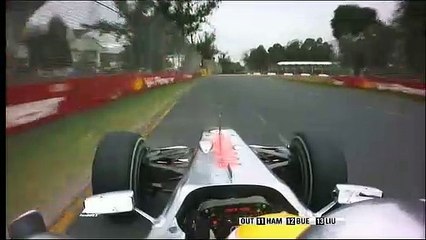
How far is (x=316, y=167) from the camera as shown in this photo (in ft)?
6.23

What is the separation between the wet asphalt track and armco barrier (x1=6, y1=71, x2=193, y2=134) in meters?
0.11

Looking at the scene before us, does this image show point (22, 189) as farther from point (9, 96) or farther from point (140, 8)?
point (140, 8)

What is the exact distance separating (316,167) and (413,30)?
1.53ft

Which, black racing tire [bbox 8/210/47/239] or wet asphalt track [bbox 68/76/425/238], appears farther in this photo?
wet asphalt track [bbox 68/76/425/238]

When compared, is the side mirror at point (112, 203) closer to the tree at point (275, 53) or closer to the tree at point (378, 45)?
the tree at point (275, 53)

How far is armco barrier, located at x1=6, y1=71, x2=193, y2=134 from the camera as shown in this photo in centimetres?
169

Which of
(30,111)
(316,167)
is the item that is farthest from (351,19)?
(30,111)

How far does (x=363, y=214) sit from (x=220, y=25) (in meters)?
0.65

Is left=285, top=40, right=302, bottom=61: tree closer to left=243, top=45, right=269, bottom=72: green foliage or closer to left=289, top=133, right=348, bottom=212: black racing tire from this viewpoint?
left=243, top=45, right=269, bottom=72: green foliage

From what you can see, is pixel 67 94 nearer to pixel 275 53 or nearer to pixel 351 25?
pixel 275 53

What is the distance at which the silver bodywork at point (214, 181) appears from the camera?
61.2 inches

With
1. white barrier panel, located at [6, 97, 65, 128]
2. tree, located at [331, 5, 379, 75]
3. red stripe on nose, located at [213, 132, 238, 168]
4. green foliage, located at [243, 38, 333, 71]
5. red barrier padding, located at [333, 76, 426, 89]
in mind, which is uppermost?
tree, located at [331, 5, 379, 75]

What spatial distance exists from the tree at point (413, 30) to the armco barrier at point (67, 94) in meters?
0.60

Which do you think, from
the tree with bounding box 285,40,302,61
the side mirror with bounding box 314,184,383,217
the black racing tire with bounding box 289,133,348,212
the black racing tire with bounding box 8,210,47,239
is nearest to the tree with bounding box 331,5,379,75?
the tree with bounding box 285,40,302,61
